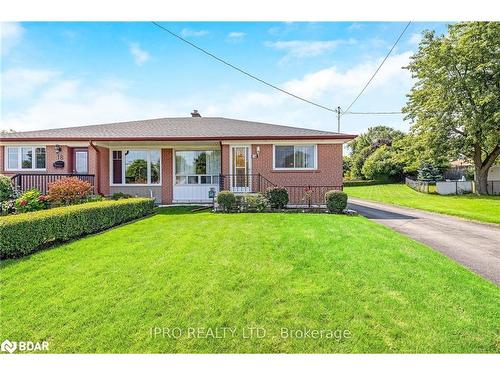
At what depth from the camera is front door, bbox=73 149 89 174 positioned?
43.2ft

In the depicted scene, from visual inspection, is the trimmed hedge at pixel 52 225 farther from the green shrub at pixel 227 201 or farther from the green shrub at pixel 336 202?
the green shrub at pixel 336 202

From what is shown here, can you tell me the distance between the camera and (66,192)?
962cm

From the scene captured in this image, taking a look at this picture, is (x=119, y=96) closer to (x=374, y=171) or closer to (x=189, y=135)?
(x=189, y=135)

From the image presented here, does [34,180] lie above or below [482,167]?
below

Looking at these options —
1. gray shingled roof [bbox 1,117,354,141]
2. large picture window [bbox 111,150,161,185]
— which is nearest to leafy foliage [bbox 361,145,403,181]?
gray shingled roof [bbox 1,117,354,141]

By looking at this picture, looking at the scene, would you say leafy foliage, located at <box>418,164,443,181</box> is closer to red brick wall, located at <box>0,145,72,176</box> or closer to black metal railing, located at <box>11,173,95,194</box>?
red brick wall, located at <box>0,145,72,176</box>

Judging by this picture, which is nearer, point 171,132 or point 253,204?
point 253,204

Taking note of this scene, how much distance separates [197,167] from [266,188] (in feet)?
11.1

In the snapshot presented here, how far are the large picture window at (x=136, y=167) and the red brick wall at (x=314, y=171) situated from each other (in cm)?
467

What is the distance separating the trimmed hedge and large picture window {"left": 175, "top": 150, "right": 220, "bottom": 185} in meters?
4.64

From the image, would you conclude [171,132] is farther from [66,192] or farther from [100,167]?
[66,192]

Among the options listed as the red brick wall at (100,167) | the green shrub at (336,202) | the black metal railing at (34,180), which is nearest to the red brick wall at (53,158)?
the red brick wall at (100,167)

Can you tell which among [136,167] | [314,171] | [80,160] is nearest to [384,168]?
[314,171]
